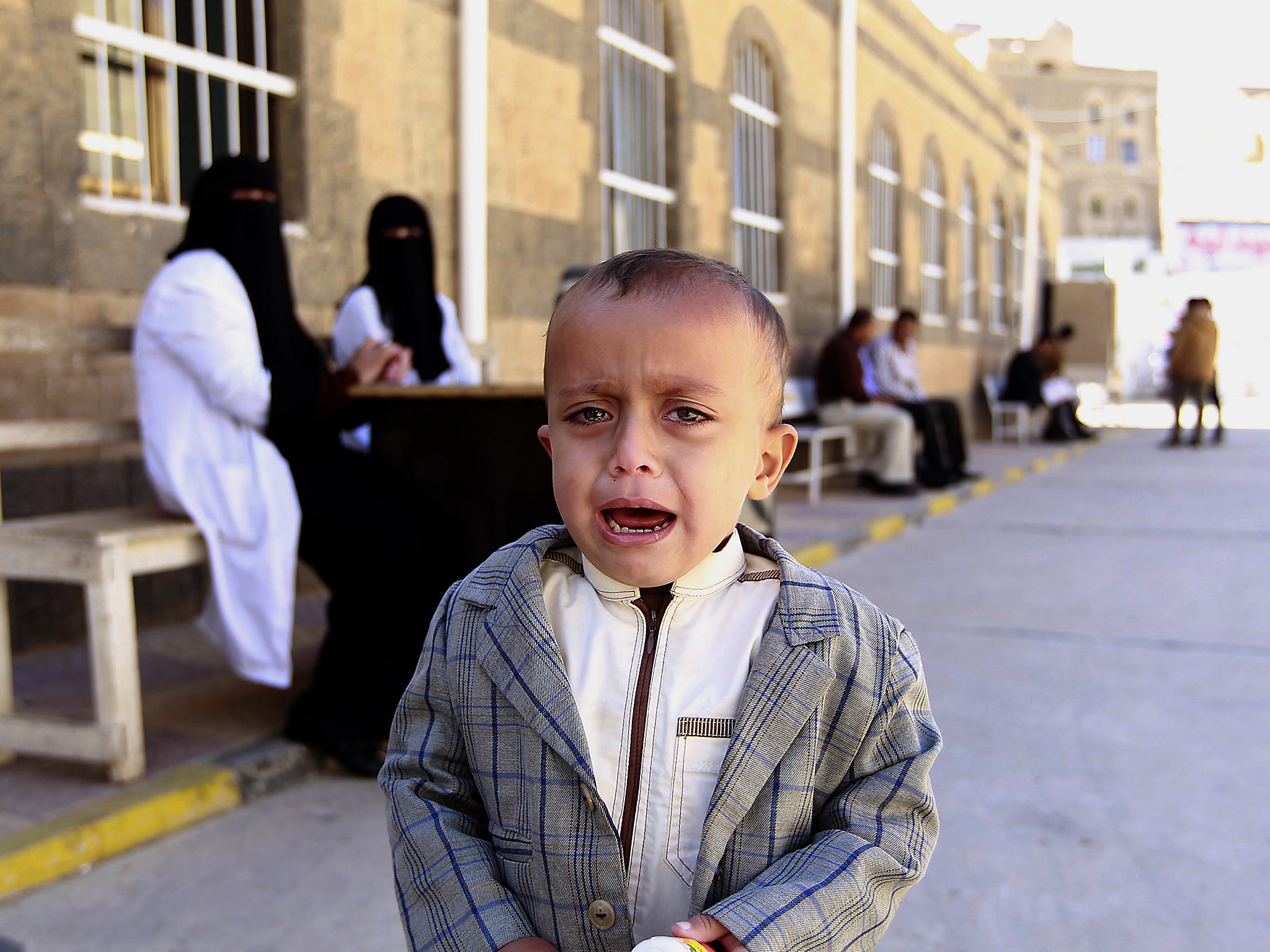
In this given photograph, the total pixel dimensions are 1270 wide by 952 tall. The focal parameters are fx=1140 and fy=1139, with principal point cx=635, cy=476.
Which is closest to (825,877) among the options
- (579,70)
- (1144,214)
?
(579,70)

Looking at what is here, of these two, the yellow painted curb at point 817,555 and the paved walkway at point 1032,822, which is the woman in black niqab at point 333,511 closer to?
the paved walkway at point 1032,822

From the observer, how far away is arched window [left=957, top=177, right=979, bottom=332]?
17016 millimetres

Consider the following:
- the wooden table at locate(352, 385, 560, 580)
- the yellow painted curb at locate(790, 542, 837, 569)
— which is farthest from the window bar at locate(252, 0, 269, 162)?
the yellow painted curb at locate(790, 542, 837, 569)

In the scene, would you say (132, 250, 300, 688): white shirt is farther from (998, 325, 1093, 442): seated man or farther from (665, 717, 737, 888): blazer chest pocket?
(998, 325, 1093, 442): seated man

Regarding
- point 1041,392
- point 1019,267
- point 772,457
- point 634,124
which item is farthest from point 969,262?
point 772,457

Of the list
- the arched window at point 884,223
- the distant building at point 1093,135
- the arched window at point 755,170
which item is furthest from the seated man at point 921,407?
the distant building at point 1093,135

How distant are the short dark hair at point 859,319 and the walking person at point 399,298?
5.90m

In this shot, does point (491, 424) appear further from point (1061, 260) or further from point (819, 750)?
point (1061, 260)

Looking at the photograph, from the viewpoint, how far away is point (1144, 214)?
47.3 meters

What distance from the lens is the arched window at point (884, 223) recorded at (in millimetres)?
12836

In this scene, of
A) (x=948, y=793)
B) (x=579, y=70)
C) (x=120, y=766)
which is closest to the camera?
(x=120, y=766)

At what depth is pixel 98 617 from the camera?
8.99 ft

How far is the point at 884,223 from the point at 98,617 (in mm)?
11892

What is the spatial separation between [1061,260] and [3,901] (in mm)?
45098
